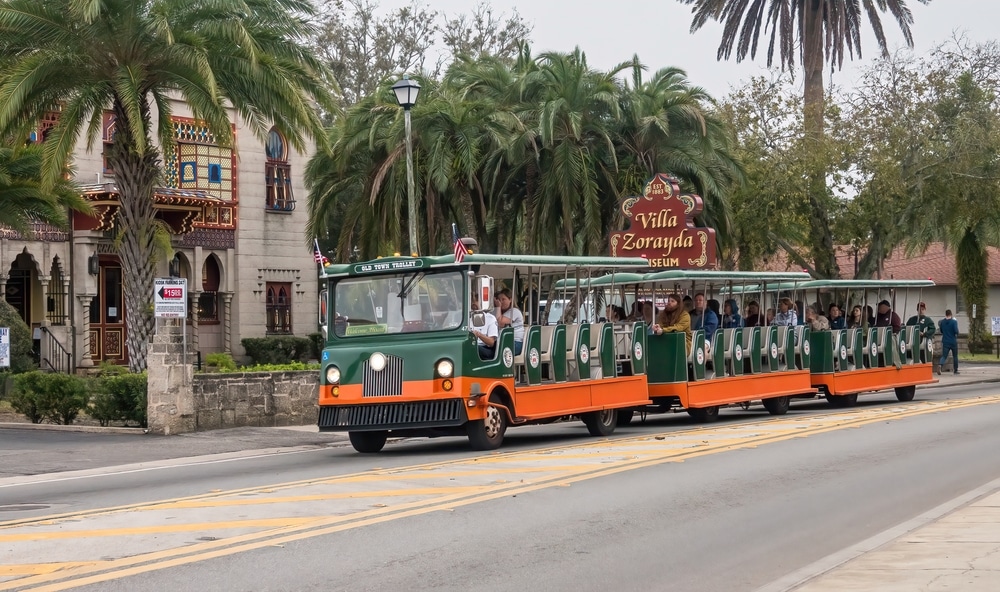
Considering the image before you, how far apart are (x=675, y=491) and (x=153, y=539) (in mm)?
5172

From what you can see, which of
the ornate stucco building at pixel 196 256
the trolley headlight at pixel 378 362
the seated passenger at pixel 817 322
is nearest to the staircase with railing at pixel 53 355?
the ornate stucco building at pixel 196 256

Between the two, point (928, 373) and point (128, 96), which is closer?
point (128, 96)

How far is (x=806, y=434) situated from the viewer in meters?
18.7

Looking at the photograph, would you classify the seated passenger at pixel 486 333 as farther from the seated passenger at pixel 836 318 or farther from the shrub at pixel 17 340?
the shrub at pixel 17 340

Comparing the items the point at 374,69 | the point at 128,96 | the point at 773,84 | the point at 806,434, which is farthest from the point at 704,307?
the point at 374,69

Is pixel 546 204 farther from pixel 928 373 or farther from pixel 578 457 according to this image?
pixel 578 457

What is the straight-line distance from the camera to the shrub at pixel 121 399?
70.7 feet

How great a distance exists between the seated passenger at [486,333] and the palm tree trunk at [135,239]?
8.87 m

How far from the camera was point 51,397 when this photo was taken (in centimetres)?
2255

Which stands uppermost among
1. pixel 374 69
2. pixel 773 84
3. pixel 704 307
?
pixel 374 69

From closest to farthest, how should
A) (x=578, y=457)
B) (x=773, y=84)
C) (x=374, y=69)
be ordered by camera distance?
(x=578, y=457) < (x=773, y=84) < (x=374, y=69)

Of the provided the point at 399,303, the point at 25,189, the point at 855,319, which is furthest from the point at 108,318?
the point at 399,303

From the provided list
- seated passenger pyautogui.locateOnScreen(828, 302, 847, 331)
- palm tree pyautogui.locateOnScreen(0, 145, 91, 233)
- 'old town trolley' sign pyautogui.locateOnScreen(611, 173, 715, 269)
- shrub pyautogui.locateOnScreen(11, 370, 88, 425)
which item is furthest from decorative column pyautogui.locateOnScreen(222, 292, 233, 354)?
seated passenger pyautogui.locateOnScreen(828, 302, 847, 331)

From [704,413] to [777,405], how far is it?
232cm
